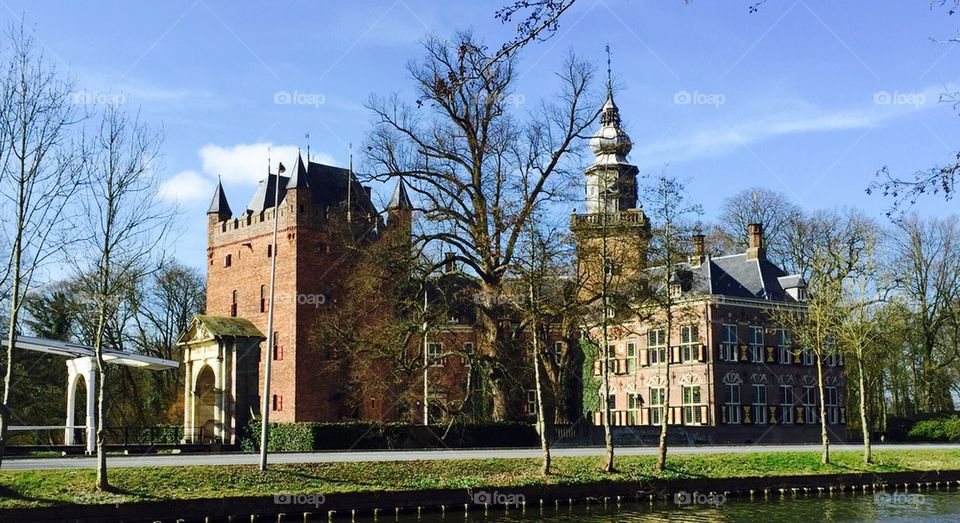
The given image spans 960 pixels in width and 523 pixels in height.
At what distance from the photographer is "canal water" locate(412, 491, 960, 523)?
19.4 meters

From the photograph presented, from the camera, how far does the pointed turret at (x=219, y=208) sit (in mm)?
48000

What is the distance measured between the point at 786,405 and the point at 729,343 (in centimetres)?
410

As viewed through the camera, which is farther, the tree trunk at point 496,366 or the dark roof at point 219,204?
the dark roof at point 219,204

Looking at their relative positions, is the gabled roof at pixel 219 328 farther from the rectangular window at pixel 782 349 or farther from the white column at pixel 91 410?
the rectangular window at pixel 782 349

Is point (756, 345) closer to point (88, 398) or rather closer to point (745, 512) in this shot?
point (745, 512)

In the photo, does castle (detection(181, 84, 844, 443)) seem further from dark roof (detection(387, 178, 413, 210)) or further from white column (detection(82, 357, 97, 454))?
white column (detection(82, 357, 97, 454))

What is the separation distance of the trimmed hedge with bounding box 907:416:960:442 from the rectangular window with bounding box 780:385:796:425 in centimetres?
579

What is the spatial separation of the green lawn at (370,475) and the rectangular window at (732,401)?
43.5 ft

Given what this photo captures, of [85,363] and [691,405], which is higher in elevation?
[85,363]

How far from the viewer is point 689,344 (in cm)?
4366

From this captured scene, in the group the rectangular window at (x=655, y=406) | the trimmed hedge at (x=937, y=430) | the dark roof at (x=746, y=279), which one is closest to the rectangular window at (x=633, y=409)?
the rectangular window at (x=655, y=406)

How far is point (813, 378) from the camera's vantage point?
45469 mm

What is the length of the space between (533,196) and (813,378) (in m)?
20.1

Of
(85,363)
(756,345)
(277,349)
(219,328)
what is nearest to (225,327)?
(219,328)
